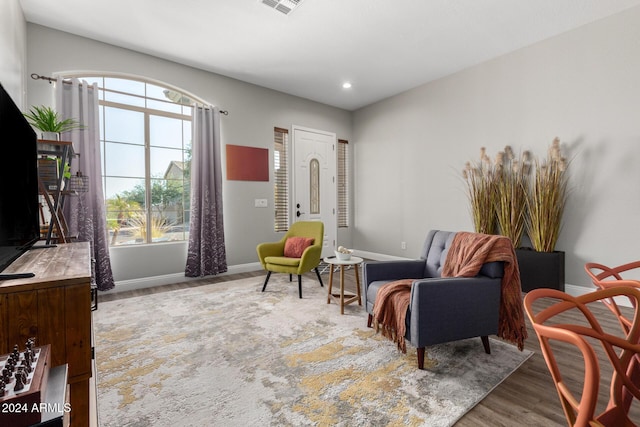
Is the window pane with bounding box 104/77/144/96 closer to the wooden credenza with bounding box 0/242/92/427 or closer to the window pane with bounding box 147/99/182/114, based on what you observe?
the window pane with bounding box 147/99/182/114

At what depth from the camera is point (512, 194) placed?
3566 millimetres

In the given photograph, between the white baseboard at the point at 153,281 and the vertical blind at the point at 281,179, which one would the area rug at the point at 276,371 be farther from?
the vertical blind at the point at 281,179

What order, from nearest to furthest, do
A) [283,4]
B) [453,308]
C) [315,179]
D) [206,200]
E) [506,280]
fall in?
[453,308]
[506,280]
[283,4]
[206,200]
[315,179]

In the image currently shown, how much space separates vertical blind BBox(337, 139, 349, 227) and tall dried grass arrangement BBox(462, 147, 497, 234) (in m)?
2.45

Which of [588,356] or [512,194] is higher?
[512,194]

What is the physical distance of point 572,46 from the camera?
3291mm

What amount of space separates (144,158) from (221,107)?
1.28 meters

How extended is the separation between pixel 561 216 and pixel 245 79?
4.48 meters

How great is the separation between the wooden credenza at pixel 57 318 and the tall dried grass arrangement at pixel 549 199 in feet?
13.1

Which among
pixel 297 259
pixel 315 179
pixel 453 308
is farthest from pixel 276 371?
pixel 315 179

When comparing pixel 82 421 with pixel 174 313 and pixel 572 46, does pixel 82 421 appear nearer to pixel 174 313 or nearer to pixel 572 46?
pixel 174 313

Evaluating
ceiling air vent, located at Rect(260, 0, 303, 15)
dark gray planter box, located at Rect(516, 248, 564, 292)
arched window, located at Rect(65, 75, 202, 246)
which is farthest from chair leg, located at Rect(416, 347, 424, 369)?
arched window, located at Rect(65, 75, 202, 246)

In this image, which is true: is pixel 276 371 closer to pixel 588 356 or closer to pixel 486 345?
pixel 486 345

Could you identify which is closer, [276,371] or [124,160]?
[276,371]
